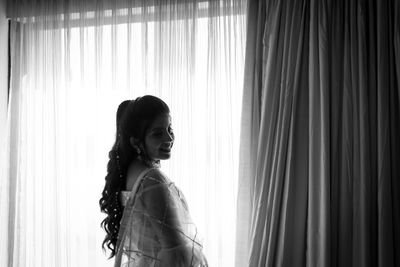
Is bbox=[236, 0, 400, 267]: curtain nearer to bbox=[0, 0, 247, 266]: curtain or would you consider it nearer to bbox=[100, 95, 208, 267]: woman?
bbox=[0, 0, 247, 266]: curtain

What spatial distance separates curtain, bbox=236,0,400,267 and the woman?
2.79ft

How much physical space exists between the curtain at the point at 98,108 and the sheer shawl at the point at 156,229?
3.44 feet

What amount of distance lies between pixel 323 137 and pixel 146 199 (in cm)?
113

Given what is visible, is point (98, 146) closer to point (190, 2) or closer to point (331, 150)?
point (190, 2)

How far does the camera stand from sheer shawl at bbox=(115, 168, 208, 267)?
156cm

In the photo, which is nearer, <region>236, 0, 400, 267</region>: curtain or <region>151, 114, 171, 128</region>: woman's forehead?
<region>151, 114, 171, 128</region>: woman's forehead

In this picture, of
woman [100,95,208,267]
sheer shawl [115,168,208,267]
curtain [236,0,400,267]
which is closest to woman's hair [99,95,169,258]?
woman [100,95,208,267]

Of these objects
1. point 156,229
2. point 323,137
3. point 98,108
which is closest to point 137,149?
point 156,229

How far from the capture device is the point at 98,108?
295cm

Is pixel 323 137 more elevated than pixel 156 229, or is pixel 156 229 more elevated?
pixel 323 137

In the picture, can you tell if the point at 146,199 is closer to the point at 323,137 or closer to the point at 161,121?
the point at 161,121

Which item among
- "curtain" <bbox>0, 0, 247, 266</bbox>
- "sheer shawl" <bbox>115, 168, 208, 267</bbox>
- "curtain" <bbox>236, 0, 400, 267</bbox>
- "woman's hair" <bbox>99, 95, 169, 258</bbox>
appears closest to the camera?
"sheer shawl" <bbox>115, 168, 208, 267</bbox>

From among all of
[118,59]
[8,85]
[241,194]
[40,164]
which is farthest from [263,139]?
[8,85]

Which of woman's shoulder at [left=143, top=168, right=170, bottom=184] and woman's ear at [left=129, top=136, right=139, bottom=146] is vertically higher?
woman's ear at [left=129, top=136, right=139, bottom=146]
